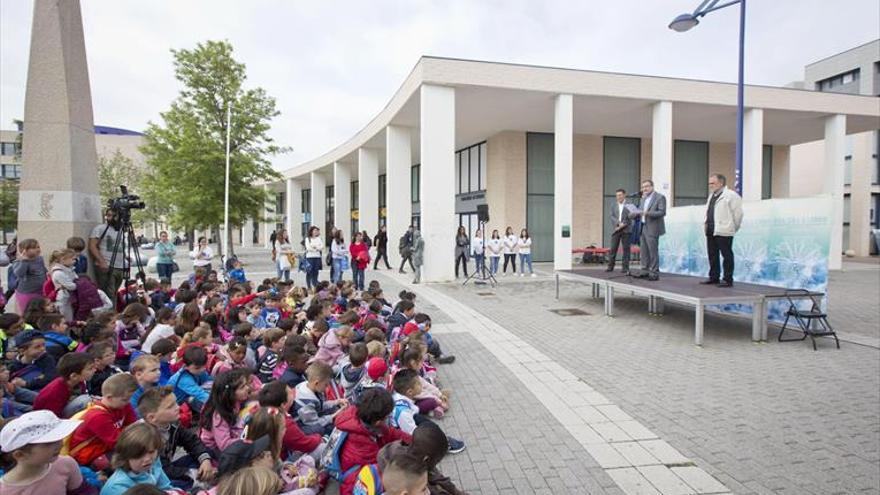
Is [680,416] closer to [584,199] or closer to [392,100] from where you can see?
[392,100]

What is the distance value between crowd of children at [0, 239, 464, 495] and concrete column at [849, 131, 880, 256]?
33983mm

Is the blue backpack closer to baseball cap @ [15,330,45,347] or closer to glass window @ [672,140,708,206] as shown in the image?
baseball cap @ [15,330,45,347]

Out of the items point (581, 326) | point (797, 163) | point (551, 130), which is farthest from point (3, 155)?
point (797, 163)

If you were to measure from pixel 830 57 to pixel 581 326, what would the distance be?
137 feet

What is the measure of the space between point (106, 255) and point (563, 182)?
13.9 meters

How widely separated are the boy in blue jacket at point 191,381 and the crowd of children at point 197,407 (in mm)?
11

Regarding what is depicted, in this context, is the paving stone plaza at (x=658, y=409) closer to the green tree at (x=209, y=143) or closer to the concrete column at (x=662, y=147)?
the concrete column at (x=662, y=147)

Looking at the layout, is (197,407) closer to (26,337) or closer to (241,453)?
(241,453)

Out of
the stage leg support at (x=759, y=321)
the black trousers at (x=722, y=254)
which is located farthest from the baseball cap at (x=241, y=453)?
the black trousers at (x=722, y=254)

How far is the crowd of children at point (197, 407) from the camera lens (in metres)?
2.29

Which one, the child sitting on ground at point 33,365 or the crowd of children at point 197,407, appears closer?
the crowd of children at point 197,407

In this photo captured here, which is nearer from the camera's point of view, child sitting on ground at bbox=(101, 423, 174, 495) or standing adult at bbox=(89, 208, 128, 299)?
child sitting on ground at bbox=(101, 423, 174, 495)

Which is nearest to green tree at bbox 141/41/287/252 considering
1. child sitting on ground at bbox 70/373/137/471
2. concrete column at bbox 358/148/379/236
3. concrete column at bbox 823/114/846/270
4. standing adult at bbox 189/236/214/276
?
concrete column at bbox 358/148/379/236

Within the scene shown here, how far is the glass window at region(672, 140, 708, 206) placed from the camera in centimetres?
2612
